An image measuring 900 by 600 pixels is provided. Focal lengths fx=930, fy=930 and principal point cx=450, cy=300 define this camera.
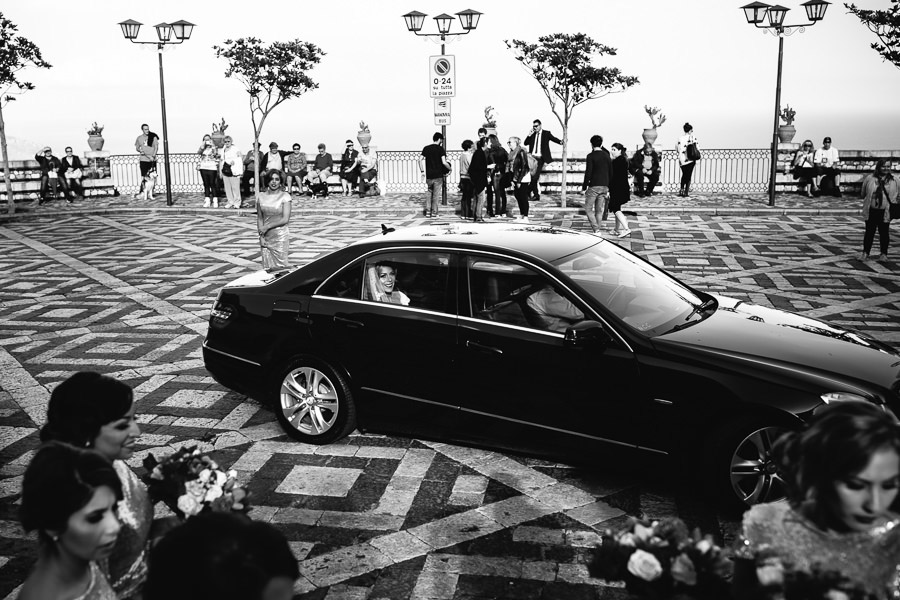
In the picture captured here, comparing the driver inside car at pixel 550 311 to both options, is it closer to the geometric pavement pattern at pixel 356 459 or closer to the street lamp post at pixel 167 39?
the geometric pavement pattern at pixel 356 459

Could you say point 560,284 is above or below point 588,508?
above

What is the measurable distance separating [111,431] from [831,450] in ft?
7.49

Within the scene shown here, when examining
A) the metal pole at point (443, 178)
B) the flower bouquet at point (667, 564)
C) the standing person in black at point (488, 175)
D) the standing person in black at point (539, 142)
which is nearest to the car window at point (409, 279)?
the flower bouquet at point (667, 564)

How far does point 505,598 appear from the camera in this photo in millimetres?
4277

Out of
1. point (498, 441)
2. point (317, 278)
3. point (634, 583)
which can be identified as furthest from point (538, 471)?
point (634, 583)

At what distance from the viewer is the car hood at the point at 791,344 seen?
5.05m

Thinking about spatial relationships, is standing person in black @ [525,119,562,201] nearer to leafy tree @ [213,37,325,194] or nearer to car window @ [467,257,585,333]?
leafy tree @ [213,37,325,194]

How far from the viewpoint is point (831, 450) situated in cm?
243

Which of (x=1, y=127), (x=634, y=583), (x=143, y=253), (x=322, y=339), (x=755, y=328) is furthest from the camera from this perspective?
(x=1, y=127)

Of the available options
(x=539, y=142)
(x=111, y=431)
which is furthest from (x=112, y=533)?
(x=539, y=142)

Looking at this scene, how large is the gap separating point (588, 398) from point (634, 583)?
2.71 meters

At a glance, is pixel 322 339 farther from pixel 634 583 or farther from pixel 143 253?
pixel 143 253

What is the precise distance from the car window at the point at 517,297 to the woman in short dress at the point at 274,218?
5095 millimetres

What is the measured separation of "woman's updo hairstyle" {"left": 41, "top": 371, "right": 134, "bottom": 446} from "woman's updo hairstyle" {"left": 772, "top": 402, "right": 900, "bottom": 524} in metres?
2.18
